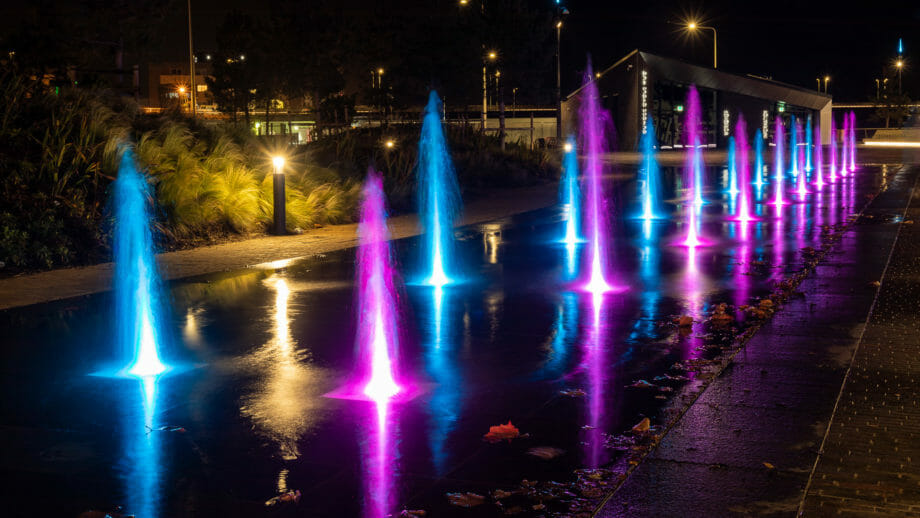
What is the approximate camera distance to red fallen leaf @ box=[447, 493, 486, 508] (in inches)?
174

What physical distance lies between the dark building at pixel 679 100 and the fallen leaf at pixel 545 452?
191 ft

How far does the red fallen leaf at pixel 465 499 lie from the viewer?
4.43 meters

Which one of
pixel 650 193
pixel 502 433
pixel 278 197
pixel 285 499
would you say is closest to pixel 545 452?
pixel 502 433

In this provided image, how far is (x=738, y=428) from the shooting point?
17.7ft

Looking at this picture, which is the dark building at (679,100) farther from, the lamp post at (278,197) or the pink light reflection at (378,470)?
the pink light reflection at (378,470)

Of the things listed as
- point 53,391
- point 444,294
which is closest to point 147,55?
point 444,294

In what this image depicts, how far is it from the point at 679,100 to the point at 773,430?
65610mm

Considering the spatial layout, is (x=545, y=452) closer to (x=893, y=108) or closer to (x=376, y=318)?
(x=376, y=318)

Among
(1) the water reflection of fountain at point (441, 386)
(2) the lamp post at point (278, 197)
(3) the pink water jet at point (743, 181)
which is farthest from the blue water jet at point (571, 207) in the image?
(1) the water reflection of fountain at point (441, 386)

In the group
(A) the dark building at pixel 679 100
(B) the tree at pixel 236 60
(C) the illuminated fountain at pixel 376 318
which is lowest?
(C) the illuminated fountain at pixel 376 318

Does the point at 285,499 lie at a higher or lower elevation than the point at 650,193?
lower

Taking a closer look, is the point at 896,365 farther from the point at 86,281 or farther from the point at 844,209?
the point at 844,209

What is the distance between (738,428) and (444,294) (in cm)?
532

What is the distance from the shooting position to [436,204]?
14.6m
